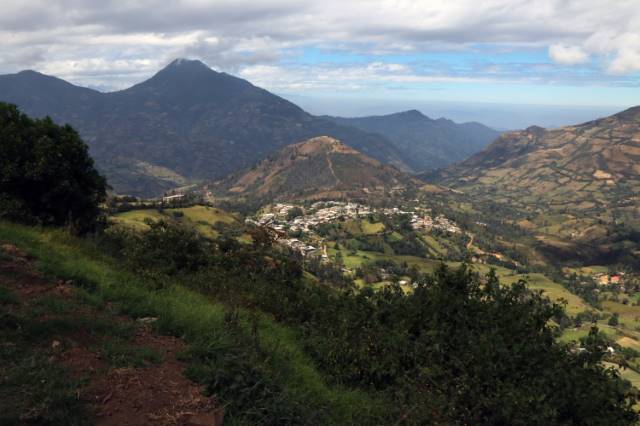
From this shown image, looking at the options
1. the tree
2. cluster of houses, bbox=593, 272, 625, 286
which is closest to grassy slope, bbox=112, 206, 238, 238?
the tree

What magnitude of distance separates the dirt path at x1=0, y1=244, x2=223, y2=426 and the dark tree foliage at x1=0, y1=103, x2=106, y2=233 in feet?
53.5

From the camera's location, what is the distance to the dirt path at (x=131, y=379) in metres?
5.97

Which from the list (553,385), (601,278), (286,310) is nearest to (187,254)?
(286,310)

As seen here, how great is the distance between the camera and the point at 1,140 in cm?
2484

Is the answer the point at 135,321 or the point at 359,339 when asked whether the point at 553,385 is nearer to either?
the point at 359,339

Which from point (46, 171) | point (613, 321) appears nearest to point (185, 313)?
point (46, 171)

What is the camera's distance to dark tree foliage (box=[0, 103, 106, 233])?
79.2 feet

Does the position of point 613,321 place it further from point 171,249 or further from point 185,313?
point 185,313

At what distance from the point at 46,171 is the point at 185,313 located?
20593 mm

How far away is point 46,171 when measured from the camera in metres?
24.6

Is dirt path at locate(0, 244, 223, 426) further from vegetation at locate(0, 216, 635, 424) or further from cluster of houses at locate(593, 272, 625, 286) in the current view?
cluster of houses at locate(593, 272, 625, 286)

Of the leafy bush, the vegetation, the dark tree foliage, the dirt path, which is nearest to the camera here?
the dirt path

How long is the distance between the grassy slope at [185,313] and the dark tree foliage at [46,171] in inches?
449

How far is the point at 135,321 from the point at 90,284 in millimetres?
2195
